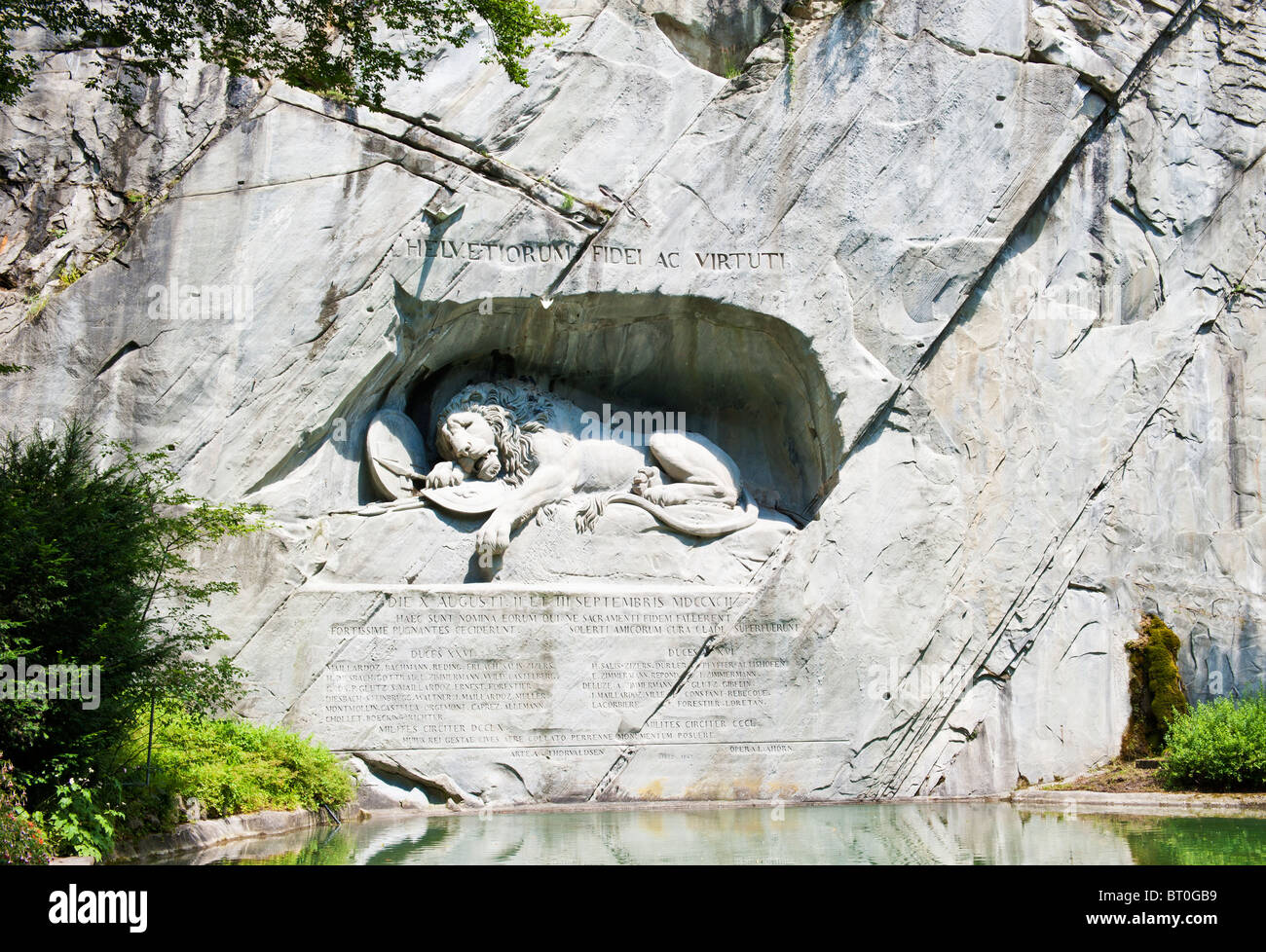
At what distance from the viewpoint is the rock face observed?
11.3 metres

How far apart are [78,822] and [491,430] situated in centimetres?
602

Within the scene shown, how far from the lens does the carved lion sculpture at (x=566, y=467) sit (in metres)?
12.1

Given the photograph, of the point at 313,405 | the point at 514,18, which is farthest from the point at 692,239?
the point at 313,405

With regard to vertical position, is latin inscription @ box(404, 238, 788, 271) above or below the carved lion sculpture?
above

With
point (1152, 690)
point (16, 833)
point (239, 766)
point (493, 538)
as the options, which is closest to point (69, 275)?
point (493, 538)

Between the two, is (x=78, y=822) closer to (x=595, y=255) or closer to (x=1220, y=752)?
(x=595, y=255)

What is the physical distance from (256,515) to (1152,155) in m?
9.92

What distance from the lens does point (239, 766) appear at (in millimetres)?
9188

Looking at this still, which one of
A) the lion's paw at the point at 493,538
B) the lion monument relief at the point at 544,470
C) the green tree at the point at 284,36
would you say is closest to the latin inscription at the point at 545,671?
the lion's paw at the point at 493,538

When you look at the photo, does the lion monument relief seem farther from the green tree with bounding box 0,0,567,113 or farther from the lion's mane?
the green tree with bounding box 0,0,567,113


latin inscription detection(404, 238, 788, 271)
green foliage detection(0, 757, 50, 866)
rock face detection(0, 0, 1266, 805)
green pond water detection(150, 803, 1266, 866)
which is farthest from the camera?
latin inscription detection(404, 238, 788, 271)

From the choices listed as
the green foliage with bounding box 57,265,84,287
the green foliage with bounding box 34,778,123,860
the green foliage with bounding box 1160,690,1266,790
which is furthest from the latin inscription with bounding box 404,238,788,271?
the green foliage with bounding box 34,778,123,860

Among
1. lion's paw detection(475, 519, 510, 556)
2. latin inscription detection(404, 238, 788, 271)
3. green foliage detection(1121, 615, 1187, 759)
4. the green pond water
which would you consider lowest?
the green pond water

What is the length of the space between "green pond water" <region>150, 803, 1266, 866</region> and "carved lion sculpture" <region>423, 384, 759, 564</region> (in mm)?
2922
